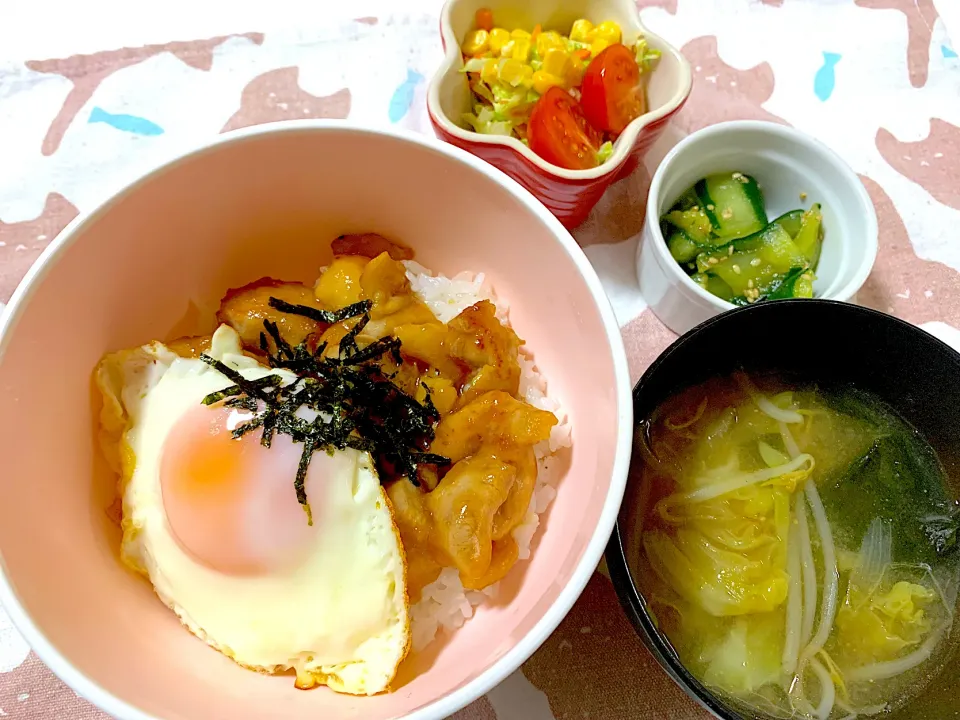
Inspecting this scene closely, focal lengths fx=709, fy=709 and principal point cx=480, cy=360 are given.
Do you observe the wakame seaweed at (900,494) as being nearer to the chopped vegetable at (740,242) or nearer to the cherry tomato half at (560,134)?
the chopped vegetable at (740,242)

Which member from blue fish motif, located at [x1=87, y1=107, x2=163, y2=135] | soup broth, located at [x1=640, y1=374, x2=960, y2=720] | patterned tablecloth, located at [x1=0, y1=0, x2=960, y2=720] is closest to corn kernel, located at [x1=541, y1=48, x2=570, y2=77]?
patterned tablecloth, located at [x1=0, y1=0, x2=960, y2=720]

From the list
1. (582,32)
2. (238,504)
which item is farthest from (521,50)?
(238,504)

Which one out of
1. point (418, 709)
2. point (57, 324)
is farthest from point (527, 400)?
point (57, 324)

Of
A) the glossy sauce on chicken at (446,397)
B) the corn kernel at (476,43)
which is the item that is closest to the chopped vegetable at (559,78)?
the corn kernel at (476,43)

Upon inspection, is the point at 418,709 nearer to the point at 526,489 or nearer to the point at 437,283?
the point at 526,489

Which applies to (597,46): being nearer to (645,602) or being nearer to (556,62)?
(556,62)

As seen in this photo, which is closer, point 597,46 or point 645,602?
point 645,602

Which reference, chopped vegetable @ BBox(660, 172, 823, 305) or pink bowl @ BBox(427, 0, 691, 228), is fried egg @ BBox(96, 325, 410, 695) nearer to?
pink bowl @ BBox(427, 0, 691, 228)
